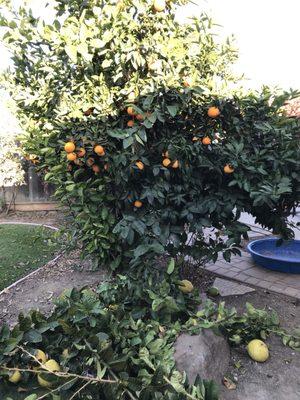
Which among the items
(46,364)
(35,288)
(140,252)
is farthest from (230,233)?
(35,288)

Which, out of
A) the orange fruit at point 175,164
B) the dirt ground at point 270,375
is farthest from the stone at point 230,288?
the orange fruit at point 175,164

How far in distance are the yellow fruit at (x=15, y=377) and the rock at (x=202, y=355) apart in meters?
0.87

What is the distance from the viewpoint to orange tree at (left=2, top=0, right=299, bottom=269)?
239 centimetres

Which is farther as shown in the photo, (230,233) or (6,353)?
(230,233)

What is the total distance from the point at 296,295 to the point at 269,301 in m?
0.31

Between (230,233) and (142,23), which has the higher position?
(142,23)

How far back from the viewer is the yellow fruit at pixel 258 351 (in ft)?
7.93

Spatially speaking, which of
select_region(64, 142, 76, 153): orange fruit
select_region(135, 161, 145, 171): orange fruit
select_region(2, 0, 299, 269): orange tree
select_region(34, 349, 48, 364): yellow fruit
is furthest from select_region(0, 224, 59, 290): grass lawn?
select_region(34, 349, 48, 364): yellow fruit

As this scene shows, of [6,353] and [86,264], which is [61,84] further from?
[86,264]

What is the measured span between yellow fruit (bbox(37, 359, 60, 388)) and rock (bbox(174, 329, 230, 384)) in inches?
27.9

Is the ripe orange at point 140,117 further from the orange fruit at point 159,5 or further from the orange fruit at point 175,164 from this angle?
the orange fruit at point 159,5

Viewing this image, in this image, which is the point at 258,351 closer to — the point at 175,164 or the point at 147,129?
the point at 175,164

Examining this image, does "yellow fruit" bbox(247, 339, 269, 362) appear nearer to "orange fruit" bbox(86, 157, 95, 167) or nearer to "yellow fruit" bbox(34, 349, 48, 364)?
"yellow fruit" bbox(34, 349, 48, 364)

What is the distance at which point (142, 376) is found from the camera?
1.77 meters
